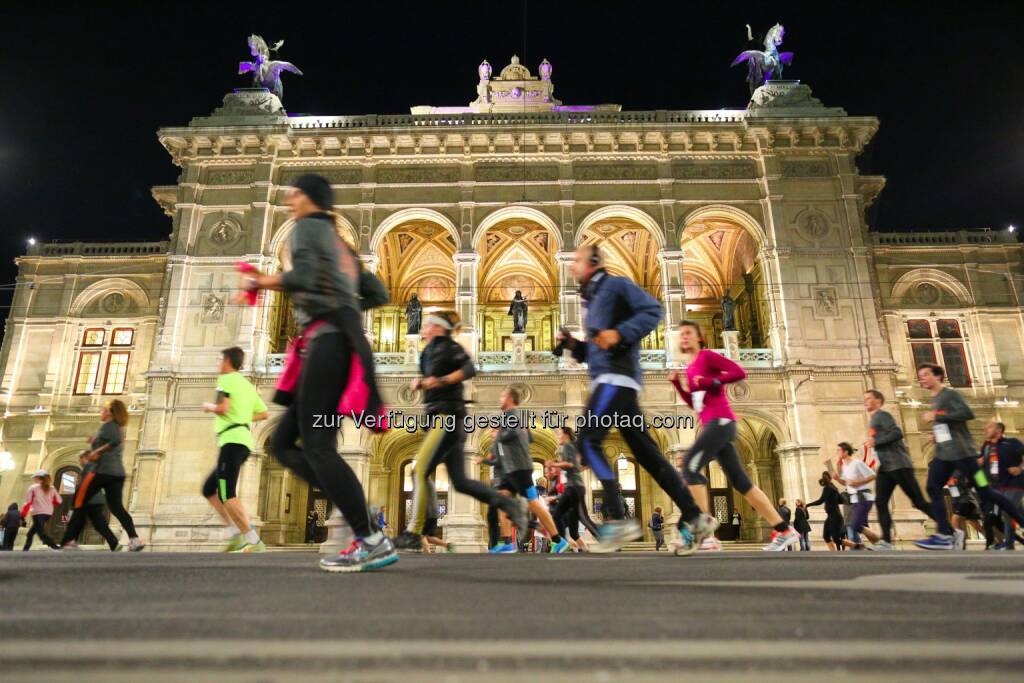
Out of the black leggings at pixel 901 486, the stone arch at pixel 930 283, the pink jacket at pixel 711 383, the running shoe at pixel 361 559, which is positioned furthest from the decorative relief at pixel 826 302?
the running shoe at pixel 361 559

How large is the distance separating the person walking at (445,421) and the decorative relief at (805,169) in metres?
18.5

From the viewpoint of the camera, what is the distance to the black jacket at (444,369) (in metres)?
5.73

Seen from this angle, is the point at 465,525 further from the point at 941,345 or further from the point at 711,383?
the point at 941,345

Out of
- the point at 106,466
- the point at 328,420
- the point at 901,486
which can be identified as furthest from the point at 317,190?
the point at 901,486

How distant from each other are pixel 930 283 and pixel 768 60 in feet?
30.7

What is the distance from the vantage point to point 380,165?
21.6 m

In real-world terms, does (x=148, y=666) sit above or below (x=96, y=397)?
below

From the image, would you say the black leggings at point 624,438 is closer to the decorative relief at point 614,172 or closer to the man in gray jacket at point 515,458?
the man in gray jacket at point 515,458

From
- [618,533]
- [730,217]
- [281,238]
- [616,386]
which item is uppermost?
[730,217]

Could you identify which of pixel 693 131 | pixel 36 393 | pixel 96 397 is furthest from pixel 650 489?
pixel 36 393

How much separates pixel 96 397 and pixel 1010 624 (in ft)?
→ 83.3

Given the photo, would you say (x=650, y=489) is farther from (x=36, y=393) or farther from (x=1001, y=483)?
(x=36, y=393)

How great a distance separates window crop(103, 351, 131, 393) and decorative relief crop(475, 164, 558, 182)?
44.4ft

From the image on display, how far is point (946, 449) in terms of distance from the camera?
23.6 feet
